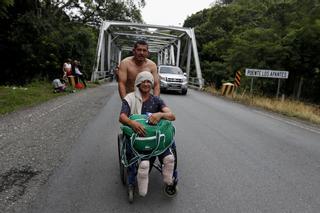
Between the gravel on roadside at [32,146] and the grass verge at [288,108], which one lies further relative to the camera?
the grass verge at [288,108]

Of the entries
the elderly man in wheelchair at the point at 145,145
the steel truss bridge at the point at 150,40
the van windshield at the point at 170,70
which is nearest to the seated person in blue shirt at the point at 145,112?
the elderly man in wheelchair at the point at 145,145

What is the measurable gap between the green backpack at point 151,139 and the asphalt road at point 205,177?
1.85 ft

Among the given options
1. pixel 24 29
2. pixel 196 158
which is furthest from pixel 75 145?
pixel 24 29

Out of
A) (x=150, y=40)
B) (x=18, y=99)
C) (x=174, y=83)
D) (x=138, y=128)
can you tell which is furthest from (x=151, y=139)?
(x=150, y=40)

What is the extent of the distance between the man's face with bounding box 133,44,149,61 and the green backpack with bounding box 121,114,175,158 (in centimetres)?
116

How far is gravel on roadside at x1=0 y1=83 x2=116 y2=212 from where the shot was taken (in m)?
3.87

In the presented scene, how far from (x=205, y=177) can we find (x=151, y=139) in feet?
4.48

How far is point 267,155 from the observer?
6.05m

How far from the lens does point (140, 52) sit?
453 centimetres

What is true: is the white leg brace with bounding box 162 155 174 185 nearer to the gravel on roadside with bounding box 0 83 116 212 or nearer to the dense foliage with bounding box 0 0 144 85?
the gravel on roadside with bounding box 0 83 116 212

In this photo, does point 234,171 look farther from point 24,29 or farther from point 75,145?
point 24,29

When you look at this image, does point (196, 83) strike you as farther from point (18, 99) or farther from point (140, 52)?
point (140, 52)

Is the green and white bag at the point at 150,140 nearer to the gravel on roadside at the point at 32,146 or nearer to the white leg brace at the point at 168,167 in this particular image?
the white leg brace at the point at 168,167

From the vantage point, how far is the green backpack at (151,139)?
360 cm
